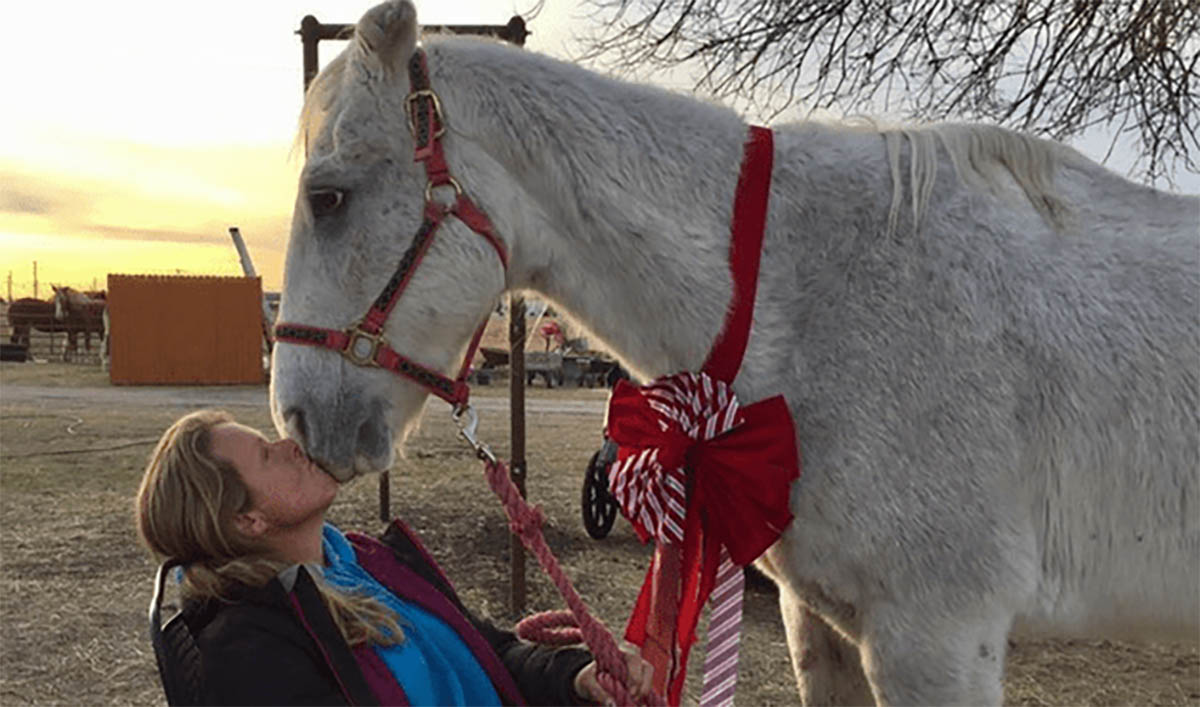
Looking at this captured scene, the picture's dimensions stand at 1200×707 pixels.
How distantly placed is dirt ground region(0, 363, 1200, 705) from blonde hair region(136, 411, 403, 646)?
2.73 meters

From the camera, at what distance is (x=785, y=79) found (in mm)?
6203

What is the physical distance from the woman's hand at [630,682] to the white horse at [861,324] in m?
0.34

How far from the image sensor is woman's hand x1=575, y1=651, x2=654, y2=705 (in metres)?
1.82

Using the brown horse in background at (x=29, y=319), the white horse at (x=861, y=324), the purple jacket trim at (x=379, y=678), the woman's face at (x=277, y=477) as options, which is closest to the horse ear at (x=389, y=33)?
the white horse at (x=861, y=324)

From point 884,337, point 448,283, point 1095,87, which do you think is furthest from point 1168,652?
point 448,283

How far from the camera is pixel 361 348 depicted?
5.98 ft

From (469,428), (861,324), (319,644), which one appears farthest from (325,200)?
(861,324)

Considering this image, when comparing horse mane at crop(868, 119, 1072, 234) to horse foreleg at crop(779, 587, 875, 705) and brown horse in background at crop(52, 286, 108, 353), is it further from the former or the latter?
brown horse in background at crop(52, 286, 108, 353)

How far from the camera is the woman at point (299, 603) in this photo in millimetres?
1622

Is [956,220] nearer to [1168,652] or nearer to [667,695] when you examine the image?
[667,695]

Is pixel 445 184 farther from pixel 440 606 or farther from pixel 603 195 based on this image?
pixel 440 606

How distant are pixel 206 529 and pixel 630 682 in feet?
2.69

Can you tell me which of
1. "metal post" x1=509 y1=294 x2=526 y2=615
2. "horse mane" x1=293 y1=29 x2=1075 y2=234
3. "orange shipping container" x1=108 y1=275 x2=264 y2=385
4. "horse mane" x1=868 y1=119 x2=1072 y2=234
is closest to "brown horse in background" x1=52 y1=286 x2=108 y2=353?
"orange shipping container" x1=108 y1=275 x2=264 y2=385

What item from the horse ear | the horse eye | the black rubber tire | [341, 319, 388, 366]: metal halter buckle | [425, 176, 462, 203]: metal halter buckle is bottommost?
the black rubber tire
